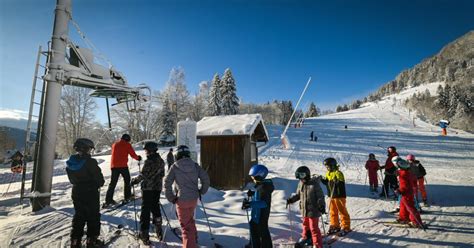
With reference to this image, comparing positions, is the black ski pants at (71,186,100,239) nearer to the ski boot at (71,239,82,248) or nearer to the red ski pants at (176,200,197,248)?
the ski boot at (71,239,82,248)

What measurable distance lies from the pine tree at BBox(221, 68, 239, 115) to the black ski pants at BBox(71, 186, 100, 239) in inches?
1704

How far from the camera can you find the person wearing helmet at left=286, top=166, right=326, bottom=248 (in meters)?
4.99

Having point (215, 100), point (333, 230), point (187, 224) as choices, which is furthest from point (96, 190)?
point (215, 100)

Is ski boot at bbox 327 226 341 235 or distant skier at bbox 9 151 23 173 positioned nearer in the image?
ski boot at bbox 327 226 341 235

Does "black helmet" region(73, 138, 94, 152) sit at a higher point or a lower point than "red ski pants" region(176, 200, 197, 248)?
higher

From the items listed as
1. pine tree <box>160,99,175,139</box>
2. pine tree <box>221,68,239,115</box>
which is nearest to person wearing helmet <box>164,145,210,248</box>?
pine tree <box>160,99,175,139</box>

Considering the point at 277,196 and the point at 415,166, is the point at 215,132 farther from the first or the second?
the point at 415,166

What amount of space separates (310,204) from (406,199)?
11.4 ft

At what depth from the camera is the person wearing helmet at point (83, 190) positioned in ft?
14.9

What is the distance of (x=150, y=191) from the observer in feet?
17.9

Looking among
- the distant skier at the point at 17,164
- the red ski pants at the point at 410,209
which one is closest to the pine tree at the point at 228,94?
the distant skier at the point at 17,164

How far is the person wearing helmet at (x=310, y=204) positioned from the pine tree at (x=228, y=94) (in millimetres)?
42814

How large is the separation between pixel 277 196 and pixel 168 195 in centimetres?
685

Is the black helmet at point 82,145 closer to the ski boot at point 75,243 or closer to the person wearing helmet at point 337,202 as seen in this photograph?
the ski boot at point 75,243
